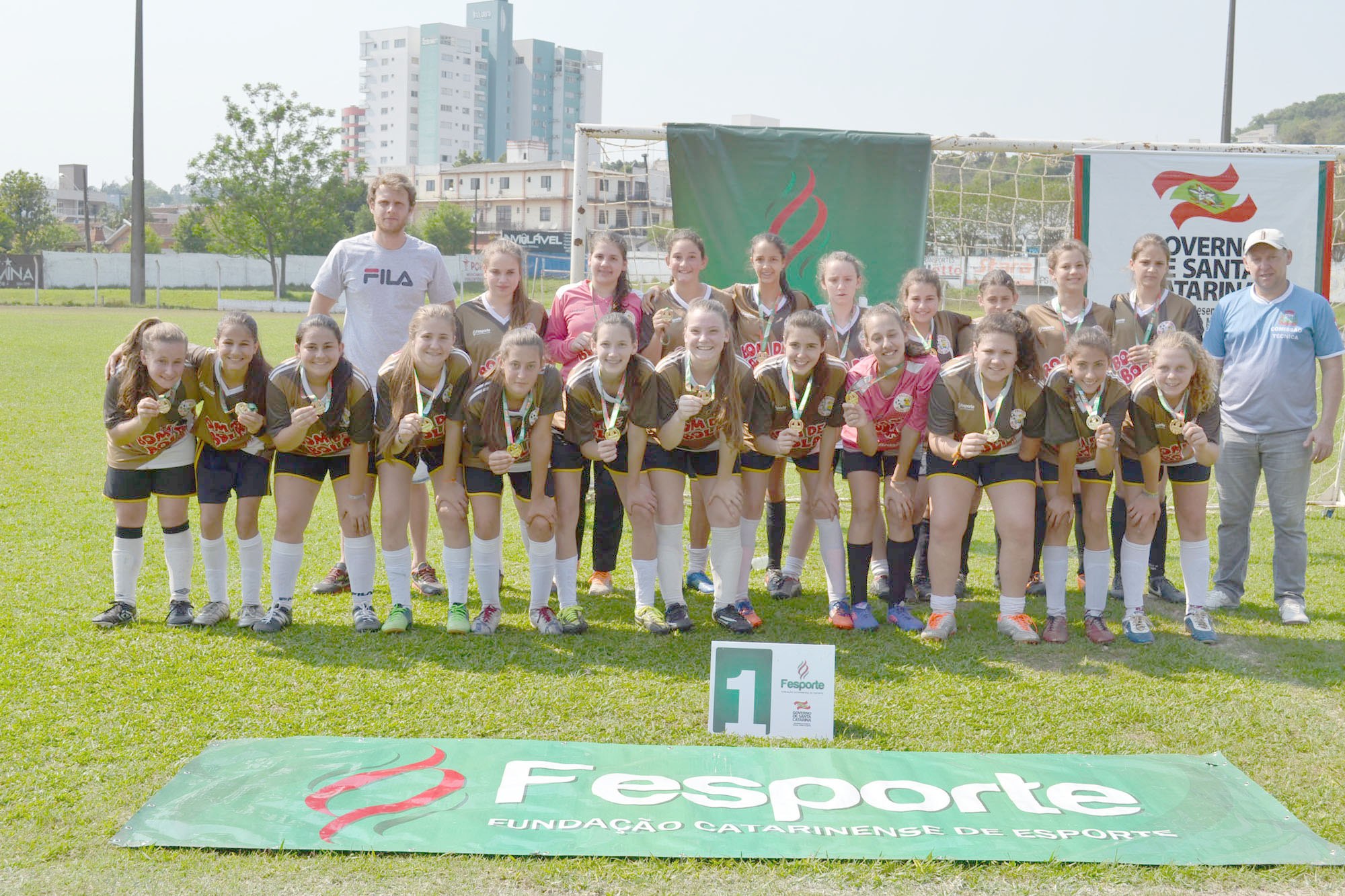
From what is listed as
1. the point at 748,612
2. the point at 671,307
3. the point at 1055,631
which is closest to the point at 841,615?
the point at 748,612

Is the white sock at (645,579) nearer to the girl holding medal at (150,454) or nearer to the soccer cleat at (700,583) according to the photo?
the soccer cleat at (700,583)

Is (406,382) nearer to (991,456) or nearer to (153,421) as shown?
(153,421)

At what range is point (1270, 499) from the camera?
5859 millimetres

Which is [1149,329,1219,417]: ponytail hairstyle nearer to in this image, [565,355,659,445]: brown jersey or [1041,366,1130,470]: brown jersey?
[1041,366,1130,470]: brown jersey

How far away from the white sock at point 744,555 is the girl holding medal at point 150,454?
259cm

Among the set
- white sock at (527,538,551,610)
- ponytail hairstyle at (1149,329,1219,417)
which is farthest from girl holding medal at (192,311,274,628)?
ponytail hairstyle at (1149,329,1219,417)

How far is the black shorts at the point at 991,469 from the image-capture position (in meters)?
5.08

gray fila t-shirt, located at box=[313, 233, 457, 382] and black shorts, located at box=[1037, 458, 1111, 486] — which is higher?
gray fila t-shirt, located at box=[313, 233, 457, 382]

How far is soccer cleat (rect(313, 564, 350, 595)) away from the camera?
18.9 ft

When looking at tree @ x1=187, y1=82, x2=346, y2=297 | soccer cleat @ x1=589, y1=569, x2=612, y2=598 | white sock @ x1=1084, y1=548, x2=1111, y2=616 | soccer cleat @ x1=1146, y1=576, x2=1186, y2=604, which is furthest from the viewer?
tree @ x1=187, y1=82, x2=346, y2=297

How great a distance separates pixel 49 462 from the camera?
9195 mm

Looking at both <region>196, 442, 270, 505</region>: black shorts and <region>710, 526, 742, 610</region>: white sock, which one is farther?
<region>710, 526, 742, 610</region>: white sock

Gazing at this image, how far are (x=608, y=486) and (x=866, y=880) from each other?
319 cm

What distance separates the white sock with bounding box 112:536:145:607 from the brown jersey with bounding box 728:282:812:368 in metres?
3.10
